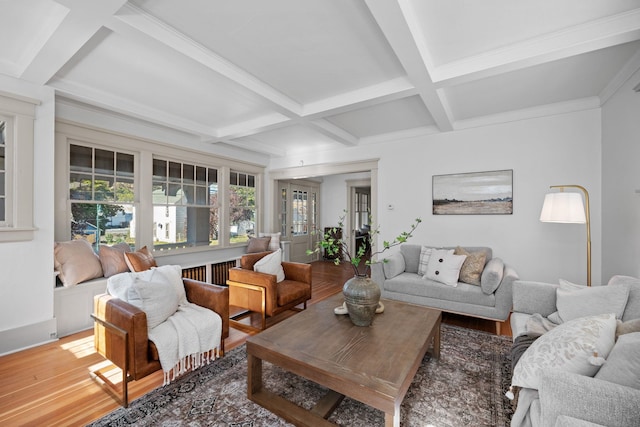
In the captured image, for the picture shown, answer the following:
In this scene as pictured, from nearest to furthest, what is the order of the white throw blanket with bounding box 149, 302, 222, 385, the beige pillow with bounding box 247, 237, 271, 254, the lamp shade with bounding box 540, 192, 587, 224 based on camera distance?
the white throw blanket with bounding box 149, 302, 222, 385
the lamp shade with bounding box 540, 192, 587, 224
the beige pillow with bounding box 247, 237, 271, 254

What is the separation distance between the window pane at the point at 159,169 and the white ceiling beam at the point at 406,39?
365 centimetres

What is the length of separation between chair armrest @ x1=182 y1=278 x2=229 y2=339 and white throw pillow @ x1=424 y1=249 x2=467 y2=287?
242 centimetres

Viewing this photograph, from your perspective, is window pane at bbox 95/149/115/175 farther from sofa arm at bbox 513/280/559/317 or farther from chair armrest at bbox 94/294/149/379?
sofa arm at bbox 513/280/559/317

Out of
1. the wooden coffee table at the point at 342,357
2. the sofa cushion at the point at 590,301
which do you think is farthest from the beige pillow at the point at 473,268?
the wooden coffee table at the point at 342,357

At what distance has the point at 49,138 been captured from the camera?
272cm

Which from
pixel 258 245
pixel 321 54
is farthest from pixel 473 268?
pixel 258 245

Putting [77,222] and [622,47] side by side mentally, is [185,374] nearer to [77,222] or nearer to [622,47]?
[77,222]

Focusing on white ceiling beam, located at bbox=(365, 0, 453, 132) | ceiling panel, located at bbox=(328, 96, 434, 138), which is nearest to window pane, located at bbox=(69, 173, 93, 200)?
ceiling panel, located at bbox=(328, 96, 434, 138)

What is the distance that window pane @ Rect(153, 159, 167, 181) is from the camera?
4.08m

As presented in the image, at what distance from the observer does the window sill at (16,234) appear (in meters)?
2.43

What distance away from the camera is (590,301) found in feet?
6.03

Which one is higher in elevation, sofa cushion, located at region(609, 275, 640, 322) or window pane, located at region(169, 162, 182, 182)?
window pane, located at region(169, 162, 182, 182)

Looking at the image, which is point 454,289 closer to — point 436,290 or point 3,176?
point 436,290

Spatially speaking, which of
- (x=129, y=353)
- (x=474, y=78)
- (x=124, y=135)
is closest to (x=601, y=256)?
(x=474, y=78)
